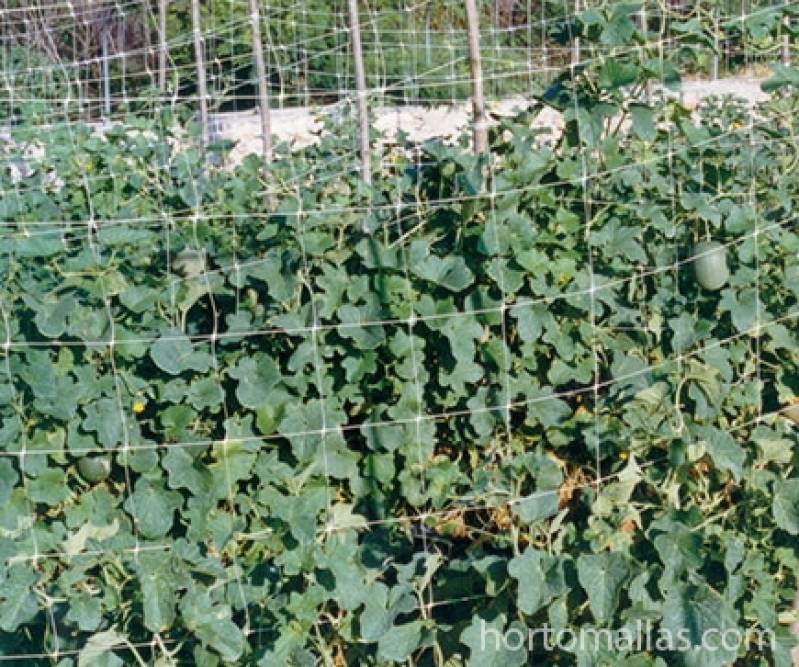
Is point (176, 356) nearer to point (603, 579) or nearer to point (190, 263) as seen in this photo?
point (190, 263)

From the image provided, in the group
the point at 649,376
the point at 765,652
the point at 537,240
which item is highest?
the point at 537,240

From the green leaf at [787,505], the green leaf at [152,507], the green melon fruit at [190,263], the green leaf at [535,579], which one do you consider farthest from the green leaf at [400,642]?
the green melon fruit at [190,263]

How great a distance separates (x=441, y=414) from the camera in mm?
2770

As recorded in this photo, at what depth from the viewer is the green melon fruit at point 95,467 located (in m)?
2.64

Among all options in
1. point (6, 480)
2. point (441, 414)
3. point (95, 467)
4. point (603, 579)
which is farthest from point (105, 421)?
point (603, 579)

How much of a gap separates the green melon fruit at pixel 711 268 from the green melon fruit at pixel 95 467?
4.30ft

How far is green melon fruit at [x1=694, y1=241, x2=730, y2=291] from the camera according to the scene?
2.89 m

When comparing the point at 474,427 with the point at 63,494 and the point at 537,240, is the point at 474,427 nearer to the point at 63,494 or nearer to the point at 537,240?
the point at 537,240

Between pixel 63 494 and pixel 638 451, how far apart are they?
114 centimetres

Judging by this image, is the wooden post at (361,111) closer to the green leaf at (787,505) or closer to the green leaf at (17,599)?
the green leaf at (787,505)

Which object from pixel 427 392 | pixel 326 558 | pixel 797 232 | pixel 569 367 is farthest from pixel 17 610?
pixel 797 232

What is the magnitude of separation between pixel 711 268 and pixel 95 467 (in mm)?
1355

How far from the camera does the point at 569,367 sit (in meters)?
2.87

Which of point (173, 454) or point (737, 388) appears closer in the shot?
point (173, 454)
